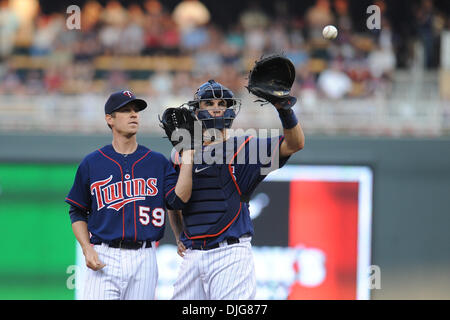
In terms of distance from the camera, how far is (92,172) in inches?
168

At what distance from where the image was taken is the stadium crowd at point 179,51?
997 centimetres

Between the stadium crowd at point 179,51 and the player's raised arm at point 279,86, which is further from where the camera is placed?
the stadium crowd at point 179,51

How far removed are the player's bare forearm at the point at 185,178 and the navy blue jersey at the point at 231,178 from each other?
3.4 inches

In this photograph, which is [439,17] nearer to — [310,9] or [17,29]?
[310,9]

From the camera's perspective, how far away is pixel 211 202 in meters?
4.09

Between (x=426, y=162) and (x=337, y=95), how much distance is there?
76.4 inches

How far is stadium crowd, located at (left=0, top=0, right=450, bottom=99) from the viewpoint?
9969 mm

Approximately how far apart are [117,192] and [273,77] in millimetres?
1224

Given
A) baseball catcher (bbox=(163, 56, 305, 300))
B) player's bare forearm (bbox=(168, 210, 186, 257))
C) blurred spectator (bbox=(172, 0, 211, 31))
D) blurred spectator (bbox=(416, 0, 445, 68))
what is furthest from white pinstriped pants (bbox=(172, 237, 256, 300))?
blurred spectator (bbox=(172, 0, 211, 31))

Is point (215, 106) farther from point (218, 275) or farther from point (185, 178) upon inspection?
point (218, 275)

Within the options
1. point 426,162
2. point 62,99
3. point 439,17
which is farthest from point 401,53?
point 62,99
